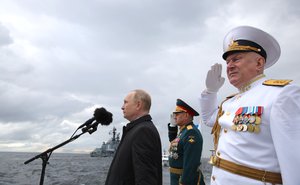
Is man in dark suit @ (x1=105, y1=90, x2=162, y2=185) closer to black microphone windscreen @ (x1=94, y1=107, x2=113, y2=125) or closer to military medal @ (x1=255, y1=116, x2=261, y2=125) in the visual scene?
black microphone windscreen @ (x1=94, y1=107, x2=113, y2=125)

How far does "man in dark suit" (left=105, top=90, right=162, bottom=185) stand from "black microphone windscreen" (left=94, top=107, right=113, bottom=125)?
28 centimetres

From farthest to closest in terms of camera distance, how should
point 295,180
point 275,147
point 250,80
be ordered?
point 250,80, point 275,147, point 295,180

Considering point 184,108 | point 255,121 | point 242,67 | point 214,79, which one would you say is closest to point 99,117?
point 214,79

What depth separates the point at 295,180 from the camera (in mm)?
1818

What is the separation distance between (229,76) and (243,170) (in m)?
0.69

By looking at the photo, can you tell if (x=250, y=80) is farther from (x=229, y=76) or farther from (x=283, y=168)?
(x=283, y=168)

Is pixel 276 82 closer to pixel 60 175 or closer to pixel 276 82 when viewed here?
pixel 276 82

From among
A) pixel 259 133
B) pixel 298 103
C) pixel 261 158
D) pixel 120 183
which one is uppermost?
pixel 298 103

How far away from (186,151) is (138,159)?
1874mm

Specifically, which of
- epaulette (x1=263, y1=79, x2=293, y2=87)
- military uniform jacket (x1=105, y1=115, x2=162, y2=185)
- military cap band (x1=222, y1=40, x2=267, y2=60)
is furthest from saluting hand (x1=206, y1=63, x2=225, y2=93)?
military uniform jacket (x1=105, y1=115, x2=162, y2=185)

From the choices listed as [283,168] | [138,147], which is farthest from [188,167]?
[283,168]

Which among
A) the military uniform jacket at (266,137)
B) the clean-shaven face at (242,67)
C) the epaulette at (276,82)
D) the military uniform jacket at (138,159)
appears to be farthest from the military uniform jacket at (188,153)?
the epaulette at (276,82)

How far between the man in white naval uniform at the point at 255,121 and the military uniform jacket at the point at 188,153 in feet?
7.17

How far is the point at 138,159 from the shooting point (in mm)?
3121
